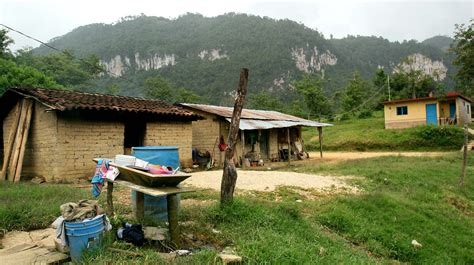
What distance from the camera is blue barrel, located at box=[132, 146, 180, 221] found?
4703 millimetres

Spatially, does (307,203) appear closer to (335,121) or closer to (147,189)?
(147,189)

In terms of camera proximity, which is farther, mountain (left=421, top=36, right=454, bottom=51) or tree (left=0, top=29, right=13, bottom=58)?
mountain (left=421, top=36, right=454, bottom=51)

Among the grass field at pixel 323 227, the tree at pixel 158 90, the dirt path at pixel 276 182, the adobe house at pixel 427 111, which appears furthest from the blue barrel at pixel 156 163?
the tree at pixel 158 90

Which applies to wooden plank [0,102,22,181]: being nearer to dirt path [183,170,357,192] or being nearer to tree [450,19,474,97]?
dirt path [183,170,357,192]

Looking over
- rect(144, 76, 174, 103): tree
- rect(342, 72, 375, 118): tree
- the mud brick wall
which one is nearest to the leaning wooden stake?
the mud brick wall

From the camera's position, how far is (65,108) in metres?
9.42

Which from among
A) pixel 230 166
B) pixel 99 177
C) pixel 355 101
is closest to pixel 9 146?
pixel 99 177

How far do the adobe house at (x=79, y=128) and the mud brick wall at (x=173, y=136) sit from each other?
0.04 m

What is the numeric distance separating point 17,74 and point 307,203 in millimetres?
26373

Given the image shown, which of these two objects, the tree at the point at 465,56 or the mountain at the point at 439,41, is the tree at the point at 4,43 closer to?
the tree at the point at 465,56

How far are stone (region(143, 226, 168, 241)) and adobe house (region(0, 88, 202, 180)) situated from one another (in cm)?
678

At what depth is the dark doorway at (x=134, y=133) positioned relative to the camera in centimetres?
1252

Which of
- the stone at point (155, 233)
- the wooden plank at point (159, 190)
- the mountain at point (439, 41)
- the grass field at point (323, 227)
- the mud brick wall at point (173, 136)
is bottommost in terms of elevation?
the grass field at point (323, 227)

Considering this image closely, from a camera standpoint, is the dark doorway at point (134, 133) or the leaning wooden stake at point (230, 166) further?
the dark doorway at point (134, 133)
